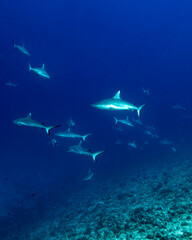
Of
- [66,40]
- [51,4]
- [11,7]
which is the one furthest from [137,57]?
[11,7]

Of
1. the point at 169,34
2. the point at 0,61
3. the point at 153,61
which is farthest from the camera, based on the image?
the point at 153,61

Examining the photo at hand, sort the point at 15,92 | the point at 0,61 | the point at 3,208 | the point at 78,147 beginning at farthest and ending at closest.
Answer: the point at 15,92, the point at 0,61, the point at 3,208, the point at 78,147

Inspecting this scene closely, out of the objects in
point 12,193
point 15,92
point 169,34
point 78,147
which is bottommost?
point 12,193

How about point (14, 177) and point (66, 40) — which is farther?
point (66, 40)

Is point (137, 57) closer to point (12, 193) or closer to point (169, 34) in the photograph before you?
point (169, 34)

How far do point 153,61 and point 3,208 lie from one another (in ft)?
626

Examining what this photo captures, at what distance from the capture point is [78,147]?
12.4 meters

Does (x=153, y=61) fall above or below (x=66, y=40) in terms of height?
above

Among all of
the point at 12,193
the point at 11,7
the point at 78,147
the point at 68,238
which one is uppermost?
the point at 11,7

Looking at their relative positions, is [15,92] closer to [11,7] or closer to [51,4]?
[11,7]

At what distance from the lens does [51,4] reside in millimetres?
134125

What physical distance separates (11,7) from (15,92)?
5139cm

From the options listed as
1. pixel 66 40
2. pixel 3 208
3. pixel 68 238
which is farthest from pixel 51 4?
pixel 68 238

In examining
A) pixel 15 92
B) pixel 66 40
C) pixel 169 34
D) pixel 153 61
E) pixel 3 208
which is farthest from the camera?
pixel 153 61
